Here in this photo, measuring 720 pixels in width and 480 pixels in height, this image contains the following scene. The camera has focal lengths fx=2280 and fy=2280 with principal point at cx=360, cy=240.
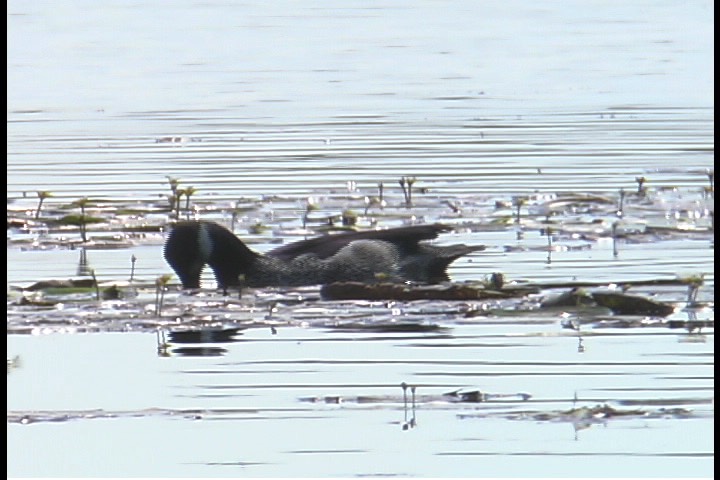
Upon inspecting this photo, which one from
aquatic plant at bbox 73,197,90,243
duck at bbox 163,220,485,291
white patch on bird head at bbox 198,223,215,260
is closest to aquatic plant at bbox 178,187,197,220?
aquatic plant at bbox 73,197,90,243

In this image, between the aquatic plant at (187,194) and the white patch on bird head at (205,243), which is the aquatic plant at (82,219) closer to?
the aquatic plant at (187,194)

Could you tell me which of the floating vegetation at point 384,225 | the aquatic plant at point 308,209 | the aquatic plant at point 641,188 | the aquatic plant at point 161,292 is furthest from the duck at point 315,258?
the aquatic plant at point 641,188

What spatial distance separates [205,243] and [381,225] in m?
1.76

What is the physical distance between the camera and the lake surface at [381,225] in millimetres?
7348

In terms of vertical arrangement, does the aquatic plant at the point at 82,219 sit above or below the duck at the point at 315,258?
above

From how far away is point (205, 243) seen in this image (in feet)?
34.5

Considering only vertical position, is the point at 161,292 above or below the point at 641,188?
below

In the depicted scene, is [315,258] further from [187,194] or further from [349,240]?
[187,194]

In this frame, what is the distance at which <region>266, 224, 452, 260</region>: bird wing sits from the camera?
10.6 m

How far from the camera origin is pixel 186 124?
17.8 meters

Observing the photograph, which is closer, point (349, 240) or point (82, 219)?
point (349, 240)

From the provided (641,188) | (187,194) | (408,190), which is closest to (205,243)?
(187,194)

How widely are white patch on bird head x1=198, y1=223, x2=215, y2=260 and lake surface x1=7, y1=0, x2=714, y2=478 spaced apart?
0.14 m

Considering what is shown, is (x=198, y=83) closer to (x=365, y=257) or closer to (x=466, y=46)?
(x=466, y=46)
